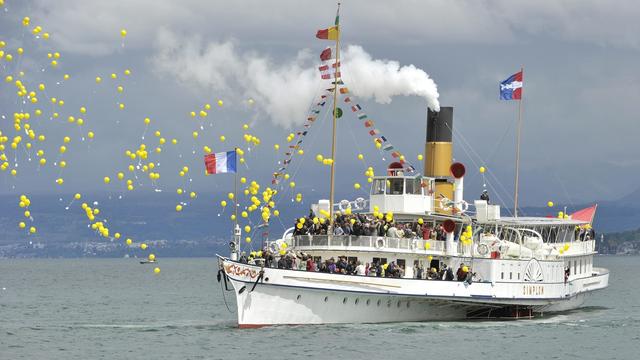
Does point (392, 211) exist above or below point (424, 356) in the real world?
above

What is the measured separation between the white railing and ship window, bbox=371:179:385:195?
4.44m

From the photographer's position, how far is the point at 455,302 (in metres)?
61.1

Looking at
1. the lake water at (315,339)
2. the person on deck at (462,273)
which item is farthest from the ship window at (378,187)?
the lake water at (315,339)

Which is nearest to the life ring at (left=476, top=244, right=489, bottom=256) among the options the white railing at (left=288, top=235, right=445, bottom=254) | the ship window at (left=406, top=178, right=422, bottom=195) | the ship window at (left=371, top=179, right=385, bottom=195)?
the white railing at (left=288, top=235, right=445, bottom=254)

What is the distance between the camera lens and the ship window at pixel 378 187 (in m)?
64.6

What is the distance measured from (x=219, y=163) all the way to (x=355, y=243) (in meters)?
7.26

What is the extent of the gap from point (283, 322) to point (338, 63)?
1271 centimetres

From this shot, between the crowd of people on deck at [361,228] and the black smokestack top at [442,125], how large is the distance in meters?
7.79

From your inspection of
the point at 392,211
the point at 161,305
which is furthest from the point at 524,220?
the point at 161,305

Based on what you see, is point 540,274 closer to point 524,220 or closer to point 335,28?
point 524,220

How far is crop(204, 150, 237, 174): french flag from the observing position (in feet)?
191

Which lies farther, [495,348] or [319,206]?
[319,206]

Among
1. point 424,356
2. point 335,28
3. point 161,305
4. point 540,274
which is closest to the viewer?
point 424,356

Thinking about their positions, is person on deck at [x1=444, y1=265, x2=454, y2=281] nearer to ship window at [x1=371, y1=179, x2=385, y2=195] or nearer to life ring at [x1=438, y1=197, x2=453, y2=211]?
life ring at [x1=438, y1=197, x2=453, y2=211]
